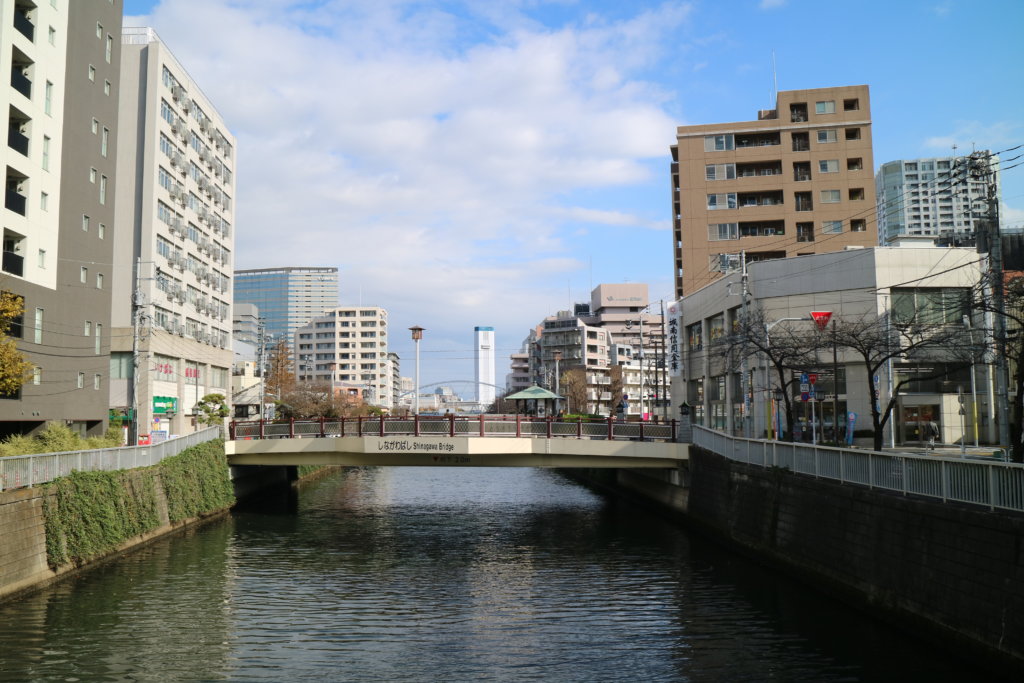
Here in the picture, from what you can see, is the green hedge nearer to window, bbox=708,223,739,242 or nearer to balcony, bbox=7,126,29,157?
balcony, bbox=7,126,29,157

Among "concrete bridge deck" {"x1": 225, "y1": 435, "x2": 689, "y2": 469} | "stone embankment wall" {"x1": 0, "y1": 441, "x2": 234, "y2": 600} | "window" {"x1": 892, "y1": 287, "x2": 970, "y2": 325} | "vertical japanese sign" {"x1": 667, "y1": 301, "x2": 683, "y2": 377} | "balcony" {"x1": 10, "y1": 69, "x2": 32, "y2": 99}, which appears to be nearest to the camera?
"stone embankment wall" {"x1": 0, "y1": 441, "x2": 234, "y2": 600}

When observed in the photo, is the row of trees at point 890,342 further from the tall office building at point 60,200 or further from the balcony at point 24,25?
the balcony at point 24,25

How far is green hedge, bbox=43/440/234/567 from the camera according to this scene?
23.9 meters

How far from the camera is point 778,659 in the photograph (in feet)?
54.5

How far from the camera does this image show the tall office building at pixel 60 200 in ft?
125

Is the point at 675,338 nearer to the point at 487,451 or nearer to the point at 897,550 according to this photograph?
the point at 487,451

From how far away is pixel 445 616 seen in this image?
2086 centimetres

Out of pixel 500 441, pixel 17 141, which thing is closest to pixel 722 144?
pixel 500 441

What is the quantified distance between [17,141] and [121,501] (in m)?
20.3

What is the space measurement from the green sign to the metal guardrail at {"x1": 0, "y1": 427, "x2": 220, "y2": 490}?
70.4 feet

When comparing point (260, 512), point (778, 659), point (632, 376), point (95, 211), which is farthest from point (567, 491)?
point (632, 376)

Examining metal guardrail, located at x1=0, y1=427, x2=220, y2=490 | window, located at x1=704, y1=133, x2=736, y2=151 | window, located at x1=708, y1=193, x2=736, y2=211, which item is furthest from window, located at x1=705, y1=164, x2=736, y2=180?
metal guardrail, located at x1=0, y1=427, x2=220, y2=490

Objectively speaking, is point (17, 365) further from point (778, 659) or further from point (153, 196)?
point (153, 196)

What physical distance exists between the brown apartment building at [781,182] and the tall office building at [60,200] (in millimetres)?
46852
